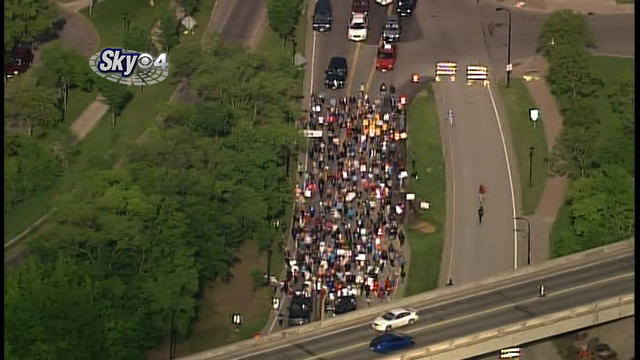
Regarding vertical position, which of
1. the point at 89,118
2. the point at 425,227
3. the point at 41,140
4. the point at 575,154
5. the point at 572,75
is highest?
the point at 572,75

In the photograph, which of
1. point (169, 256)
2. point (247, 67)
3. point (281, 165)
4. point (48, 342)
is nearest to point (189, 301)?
point (169, 256)

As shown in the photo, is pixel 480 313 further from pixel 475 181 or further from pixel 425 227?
pixel 475 181

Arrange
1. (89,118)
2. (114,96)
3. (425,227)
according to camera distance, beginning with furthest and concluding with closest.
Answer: (89,118), (114,96), (425,227)

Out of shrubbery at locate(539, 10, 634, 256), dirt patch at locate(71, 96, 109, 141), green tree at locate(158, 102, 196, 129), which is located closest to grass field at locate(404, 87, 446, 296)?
shrubbery at locate(539, 10, 634, 256)

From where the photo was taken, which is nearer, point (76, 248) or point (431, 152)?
point (76, 248)

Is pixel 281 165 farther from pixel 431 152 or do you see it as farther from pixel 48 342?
pixel 48 342

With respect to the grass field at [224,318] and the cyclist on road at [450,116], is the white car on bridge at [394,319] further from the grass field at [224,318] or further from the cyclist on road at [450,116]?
the cyclist on road at [450,116]

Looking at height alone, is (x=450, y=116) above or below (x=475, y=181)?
above

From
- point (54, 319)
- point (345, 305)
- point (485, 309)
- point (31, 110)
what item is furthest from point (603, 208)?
point (31, 110)
